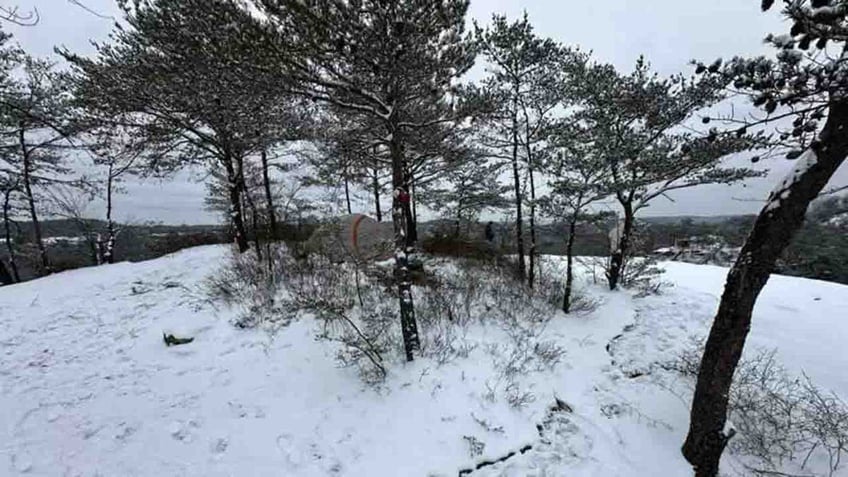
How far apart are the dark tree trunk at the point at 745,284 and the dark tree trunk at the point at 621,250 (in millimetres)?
6119

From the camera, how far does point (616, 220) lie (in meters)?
9.78

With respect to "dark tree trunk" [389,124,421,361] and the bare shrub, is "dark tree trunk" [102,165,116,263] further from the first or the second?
the bare shrub

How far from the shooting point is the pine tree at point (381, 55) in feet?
13.4

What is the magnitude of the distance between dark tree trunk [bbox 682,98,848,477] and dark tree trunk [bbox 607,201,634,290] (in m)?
6.12

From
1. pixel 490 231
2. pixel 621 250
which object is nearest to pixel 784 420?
pixel 621 250

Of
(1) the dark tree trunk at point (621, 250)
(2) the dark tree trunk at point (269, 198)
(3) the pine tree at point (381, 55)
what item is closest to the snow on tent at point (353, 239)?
(2) the dark tree trunk at point (269, 198)

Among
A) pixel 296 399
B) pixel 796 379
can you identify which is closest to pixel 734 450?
pixel 796 379

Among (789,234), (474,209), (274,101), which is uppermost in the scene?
(274,101)

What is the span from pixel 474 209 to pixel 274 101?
30.2ft

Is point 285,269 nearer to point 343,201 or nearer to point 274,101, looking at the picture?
point 274,101

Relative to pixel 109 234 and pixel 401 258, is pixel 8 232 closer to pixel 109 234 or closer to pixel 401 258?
pixel 109 234

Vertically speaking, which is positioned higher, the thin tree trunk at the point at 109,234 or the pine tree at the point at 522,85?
the pine tree at the point at 522,85

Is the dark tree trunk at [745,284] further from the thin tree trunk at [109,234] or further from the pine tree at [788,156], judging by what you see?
the thin tree trunk at [109,234]

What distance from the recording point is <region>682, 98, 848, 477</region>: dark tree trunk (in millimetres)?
3045
